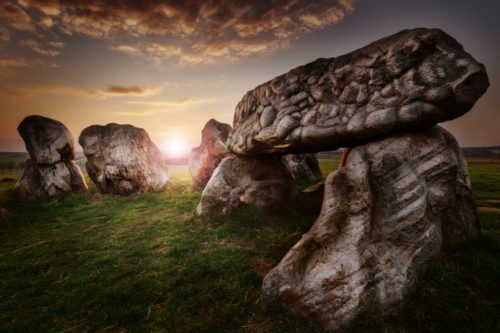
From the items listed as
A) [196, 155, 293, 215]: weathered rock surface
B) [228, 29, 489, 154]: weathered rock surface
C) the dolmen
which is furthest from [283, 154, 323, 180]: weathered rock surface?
the dolmen

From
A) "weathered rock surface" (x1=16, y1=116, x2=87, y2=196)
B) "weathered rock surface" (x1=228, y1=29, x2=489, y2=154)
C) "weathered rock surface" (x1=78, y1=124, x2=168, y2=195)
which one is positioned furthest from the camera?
"weathered rock surface" (x1=78, y1=124, x2=168, y2=195)

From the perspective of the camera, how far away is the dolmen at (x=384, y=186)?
12.5 feet

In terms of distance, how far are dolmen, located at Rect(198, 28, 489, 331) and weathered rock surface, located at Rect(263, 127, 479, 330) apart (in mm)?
14

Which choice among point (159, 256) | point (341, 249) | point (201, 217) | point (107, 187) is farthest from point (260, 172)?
point (107, 187)

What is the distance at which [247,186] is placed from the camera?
8570 millimetres

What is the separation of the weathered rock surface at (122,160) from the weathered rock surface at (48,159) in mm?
962

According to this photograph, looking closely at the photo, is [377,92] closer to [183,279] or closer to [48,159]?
[183,279]

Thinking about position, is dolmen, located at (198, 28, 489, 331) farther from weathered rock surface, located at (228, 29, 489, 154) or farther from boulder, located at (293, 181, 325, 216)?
boulder, located at (293, 181, 325, 216)

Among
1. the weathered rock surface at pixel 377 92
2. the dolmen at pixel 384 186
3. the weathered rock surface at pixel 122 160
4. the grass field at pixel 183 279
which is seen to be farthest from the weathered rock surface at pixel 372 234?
the weathered rock surface at pixel 122 160

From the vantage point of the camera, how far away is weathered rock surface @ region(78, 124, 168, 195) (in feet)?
48.6

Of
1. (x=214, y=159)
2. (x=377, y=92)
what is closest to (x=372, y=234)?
(x=377, y=92)

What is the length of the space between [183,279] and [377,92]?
5.02 m

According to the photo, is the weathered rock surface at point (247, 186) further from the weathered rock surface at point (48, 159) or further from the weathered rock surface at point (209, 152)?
the weathered rock surface at point (48, 159)

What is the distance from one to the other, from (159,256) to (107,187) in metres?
10.6
